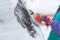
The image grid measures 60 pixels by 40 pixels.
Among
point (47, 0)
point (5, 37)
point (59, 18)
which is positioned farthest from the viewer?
point (47, 0)

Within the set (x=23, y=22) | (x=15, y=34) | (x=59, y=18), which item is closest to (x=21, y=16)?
(x=23, y=22)

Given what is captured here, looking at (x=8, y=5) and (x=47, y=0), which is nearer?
(x=8, y=5)

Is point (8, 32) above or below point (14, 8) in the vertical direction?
below

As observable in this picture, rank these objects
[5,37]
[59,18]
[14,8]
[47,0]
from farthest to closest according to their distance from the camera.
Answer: [47,0] < [59,18] < [14,8] < [5,37]

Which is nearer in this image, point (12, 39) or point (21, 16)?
point (12, 39)

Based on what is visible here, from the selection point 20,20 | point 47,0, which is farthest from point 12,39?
point 47,0

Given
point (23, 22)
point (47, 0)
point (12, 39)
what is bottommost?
point (12, 39)

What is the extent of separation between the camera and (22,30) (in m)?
0.80

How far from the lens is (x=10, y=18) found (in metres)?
0.81

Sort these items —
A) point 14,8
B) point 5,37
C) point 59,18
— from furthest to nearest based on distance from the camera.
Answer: point 59,18 < point 14,8 < point 5,37

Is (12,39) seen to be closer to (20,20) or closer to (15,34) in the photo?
(15,34)

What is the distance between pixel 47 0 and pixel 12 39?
6.77 ft

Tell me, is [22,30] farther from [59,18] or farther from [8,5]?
[59,18]

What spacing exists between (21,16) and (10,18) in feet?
0.32
